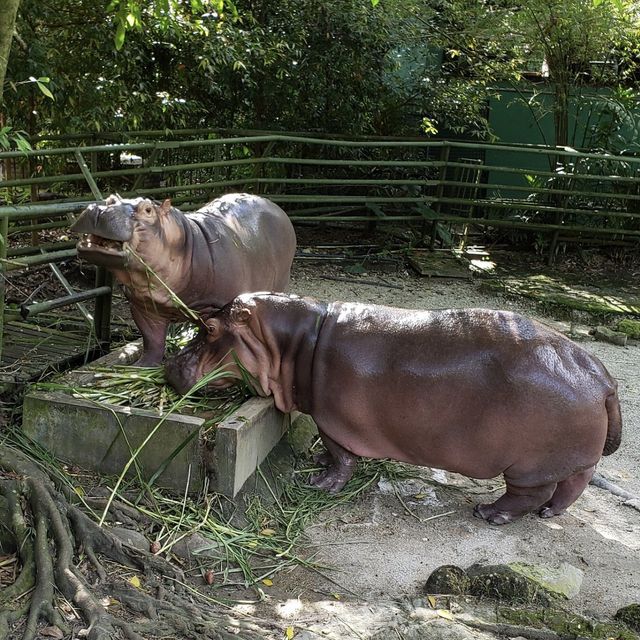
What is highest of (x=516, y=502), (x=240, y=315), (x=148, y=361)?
(x=240, y=315)

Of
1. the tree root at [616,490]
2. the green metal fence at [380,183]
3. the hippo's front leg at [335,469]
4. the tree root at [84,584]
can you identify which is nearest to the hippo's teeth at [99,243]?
the tree root at [84,584]

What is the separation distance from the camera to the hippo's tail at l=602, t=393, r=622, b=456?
3.31 metres

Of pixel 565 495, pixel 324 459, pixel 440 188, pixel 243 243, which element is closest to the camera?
pixel 565 495

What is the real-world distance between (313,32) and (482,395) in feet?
21.7

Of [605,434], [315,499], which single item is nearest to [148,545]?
[315,499]

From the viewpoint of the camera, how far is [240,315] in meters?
3.47

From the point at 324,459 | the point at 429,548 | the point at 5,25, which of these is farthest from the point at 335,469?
the point at 5,25

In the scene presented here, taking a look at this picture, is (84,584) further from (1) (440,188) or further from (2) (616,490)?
(1) (440,188)

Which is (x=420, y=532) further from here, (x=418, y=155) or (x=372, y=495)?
(x=418, y=155)

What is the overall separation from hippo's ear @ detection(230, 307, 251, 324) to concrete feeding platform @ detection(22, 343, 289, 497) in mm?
357

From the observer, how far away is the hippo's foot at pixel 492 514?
3.47 meters

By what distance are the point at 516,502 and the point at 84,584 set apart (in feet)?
5.95

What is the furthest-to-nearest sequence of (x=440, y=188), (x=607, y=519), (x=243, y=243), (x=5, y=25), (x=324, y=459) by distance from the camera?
(x=440, y=188) → (x=243, y=243) → (x=324, y=459) → (x=607, y=519) → (x=5, y=25)

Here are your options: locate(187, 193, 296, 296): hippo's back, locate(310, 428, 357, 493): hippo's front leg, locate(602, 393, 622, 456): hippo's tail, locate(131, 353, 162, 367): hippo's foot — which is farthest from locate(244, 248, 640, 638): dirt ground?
locate(187, 193, 296, 296): hippo's back
